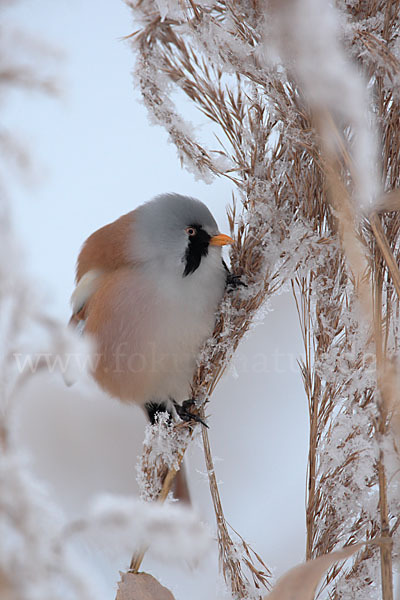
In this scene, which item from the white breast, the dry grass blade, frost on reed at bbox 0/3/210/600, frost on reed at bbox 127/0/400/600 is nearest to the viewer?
frost on reed at bbox 0/3/210/600

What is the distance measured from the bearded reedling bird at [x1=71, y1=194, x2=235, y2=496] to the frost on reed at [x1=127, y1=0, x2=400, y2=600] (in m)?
0.10

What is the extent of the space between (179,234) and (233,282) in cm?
17

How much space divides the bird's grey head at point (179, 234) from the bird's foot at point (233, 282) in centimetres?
10

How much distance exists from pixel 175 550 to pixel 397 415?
35 centimetres

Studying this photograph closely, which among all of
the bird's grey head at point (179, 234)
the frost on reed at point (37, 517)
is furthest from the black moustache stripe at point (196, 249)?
the frost on reed at point (37, 517)

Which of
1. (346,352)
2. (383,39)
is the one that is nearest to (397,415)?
(346,352)

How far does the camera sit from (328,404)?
67cm

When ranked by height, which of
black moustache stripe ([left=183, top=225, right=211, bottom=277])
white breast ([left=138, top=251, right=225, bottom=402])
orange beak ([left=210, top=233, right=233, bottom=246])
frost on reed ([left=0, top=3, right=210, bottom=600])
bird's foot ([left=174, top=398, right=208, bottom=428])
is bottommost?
frost on reed ([left=0, top=3, right=210, bottom=600])

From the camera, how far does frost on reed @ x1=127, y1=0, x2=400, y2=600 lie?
0.58m

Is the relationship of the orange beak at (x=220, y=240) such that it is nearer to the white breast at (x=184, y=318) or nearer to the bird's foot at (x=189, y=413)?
the white breast at (x=184, y=318)

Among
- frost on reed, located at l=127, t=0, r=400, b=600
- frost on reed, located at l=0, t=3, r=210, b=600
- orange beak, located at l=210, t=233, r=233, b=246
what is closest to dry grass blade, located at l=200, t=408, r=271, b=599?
frost on reed, located at l=127, t=0, r=400, b=600

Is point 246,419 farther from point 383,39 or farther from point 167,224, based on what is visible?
point 383,39

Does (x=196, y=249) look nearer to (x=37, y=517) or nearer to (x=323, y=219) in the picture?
(x=323, y=219)

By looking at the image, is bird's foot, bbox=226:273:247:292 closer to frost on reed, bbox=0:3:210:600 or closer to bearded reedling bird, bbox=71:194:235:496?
bearded reedling bird, bbox=71:194:235:496
